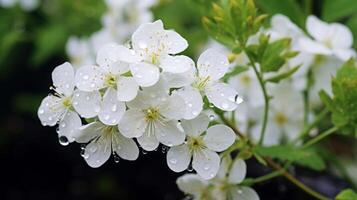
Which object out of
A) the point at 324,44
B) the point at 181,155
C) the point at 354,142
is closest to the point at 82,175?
the point at 354,142

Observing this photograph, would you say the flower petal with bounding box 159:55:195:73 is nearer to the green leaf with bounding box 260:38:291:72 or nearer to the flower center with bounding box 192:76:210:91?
the flower center with bounding box 192:76:210:91

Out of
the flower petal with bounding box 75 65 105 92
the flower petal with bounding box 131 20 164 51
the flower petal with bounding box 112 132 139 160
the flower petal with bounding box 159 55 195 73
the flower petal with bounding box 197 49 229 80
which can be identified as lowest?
the flower petal with bounding box 112 132 139 160

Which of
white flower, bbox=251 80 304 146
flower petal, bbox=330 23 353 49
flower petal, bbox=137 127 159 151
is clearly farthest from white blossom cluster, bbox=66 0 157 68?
flower petal, bbox=137 127 159 151

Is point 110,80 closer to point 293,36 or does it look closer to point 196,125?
point 196,125

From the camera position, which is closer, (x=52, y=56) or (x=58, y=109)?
(x=58, y=109)

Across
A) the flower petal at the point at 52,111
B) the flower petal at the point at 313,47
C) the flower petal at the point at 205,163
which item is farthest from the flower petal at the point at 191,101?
the flower petal at the point at 313,47

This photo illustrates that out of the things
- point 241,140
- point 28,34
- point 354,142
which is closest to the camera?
point 241,140

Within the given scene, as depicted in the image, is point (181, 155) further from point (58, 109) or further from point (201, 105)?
point (58, 109)
